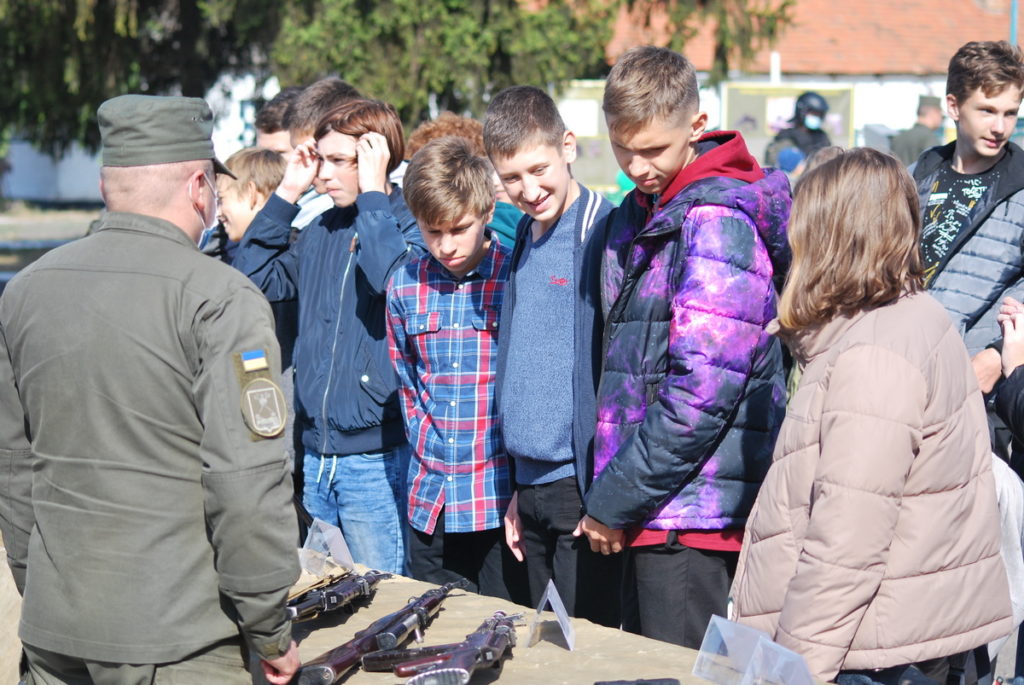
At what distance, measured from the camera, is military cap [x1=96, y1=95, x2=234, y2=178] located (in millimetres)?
2242

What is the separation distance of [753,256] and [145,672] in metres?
1.69

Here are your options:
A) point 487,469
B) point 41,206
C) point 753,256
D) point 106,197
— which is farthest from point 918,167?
point 41,206

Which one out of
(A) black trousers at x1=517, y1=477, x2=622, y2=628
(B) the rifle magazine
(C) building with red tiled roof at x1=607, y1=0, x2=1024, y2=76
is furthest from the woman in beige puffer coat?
(C) building with red tiled roof at x1=607, y1=0, x2=1024, y2=76

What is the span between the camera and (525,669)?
2.53 metres

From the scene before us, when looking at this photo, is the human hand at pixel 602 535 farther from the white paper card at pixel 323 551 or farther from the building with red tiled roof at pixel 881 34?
the building with red tiled roof at pixel 881 34

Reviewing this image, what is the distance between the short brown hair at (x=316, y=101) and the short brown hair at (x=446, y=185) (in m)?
1.06

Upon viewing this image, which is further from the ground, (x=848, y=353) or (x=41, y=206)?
(x=848, y=353)

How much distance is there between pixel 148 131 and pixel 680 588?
1.73 metres

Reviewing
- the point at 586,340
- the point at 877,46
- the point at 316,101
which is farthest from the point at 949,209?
the point at 877,46

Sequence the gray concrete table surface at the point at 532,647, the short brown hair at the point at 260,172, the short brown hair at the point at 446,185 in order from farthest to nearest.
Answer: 1. the short brown hair at the point at 260,172
2. the short brown hair at the point at 446,185
3. the gray concrete table surface at the point at 532,647

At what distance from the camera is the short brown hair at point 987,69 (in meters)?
3.80

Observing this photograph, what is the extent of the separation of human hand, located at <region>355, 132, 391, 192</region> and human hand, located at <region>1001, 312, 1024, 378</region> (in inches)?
83.3

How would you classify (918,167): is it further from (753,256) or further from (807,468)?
(807,468)

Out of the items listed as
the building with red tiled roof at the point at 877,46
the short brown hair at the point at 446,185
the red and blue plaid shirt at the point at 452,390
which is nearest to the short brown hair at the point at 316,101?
the short brown hair at the point at 446,185
